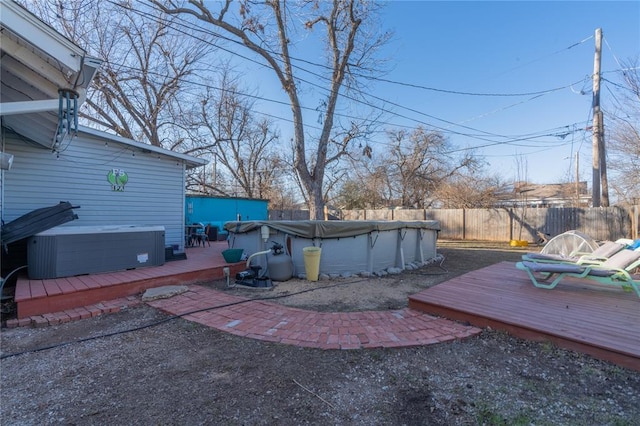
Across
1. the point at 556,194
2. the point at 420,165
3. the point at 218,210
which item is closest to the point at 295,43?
the point at 218,210

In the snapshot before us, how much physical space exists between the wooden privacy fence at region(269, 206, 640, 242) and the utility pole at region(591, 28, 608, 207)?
0.85 meters

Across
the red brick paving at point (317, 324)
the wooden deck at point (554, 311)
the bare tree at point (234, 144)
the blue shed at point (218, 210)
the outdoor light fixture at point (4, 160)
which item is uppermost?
the bare tree at point (234, 144)

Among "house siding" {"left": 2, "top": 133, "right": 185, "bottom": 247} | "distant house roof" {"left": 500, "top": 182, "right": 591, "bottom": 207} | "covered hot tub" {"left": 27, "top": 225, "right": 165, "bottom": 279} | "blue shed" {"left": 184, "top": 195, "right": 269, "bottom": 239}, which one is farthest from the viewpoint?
"distant house roof" {"left": 500, "top": 182, "right": 591, "bottom": 207}

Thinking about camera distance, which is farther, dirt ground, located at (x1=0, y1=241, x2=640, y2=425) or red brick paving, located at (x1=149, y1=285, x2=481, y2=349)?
red brick paving, located at (x1=149, y1=285, x2=481, y2=349)

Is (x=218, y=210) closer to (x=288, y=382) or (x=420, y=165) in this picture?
(x=288, y=382)

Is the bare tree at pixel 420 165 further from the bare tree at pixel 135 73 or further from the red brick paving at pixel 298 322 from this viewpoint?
the red brick paving at pixel 298 322

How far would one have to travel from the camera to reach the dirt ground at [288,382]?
5.89 ft

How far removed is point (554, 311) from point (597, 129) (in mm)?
12055

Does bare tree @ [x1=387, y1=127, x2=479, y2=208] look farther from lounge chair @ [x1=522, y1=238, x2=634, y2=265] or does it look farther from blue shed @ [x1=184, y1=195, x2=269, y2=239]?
lounge chair @ [x1=522, y1=238, x2=634, y2=265]

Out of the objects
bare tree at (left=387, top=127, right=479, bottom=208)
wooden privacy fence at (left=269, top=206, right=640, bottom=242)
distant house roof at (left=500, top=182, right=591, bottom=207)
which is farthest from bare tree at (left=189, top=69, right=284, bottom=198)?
distant house roof at (left=500, top=182, right=591, bottom=207)

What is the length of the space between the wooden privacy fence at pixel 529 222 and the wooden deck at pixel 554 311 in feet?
29.6

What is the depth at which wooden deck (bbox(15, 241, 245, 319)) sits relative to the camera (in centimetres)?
343

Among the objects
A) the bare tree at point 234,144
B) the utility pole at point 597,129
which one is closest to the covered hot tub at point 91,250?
the bare tree at point 234,144

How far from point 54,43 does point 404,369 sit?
172 inches
